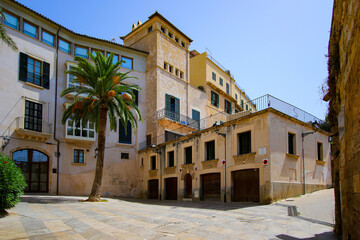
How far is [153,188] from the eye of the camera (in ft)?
94.8

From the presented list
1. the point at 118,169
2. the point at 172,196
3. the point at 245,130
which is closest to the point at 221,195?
the point at 245,130

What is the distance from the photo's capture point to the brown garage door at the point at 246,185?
17.9 m

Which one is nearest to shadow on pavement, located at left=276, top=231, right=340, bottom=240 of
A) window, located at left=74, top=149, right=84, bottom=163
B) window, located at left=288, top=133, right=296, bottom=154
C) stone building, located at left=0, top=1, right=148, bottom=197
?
window, located at left=288, top=133, right=296, bottom=154

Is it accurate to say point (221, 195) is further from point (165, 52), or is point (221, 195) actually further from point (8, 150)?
point (165, 52)

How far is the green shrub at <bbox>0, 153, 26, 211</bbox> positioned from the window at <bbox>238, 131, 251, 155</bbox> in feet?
42.0

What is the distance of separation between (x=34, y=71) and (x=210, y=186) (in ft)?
58.5

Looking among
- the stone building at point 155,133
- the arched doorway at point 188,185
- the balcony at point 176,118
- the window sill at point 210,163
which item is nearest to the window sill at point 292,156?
the stone building at point 155,133

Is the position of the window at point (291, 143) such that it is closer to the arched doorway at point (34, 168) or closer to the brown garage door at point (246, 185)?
the brown garage door at point (246, 185)

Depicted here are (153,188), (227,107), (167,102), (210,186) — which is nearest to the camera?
(210,186)

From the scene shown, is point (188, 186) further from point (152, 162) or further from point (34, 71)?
point (34, 71)

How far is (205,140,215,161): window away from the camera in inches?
854

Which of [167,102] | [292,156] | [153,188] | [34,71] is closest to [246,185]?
[292,156]

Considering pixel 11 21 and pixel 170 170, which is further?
pixel 170 170

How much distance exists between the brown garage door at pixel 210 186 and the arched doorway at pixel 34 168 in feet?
44.6
